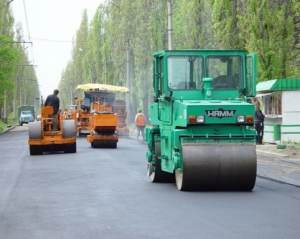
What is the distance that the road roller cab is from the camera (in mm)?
14703

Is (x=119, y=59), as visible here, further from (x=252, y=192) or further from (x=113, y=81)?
(x=252, y=192)

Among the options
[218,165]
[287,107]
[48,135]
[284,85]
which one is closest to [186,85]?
[218,165]

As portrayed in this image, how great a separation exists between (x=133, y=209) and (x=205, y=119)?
2864 mm

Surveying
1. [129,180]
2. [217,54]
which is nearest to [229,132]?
[217,54]

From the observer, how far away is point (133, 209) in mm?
12562

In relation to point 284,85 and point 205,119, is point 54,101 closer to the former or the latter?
point 284,85

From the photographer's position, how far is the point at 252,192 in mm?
14898

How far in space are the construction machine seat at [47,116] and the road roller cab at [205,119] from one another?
12236 millimetres

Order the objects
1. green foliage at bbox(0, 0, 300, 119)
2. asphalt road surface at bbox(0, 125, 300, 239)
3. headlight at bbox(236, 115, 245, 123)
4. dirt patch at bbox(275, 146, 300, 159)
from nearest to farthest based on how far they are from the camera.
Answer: asphalt road surface at bbox(0, 125, 300, 239) → headlight at bbox(236, 115, 245, 123) → dirt patch at bbox(275, 146, 300, 159) → green foliage at bbox(0, 0, 300, 119)

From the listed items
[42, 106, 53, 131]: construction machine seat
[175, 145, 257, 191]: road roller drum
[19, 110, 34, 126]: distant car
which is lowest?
[19, 110, 34, 126]: distant car

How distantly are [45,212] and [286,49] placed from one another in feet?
81.2

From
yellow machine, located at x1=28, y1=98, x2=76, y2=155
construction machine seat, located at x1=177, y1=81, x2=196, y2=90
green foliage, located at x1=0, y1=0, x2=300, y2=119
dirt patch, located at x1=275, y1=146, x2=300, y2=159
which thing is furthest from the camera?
green foliage, located at x1=0, y1=0, x2=300, y2=119

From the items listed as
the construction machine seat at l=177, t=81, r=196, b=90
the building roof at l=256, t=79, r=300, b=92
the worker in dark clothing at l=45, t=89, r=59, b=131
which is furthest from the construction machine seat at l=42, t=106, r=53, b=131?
the construction machine seat at l=177, t=81, r=196, b=90

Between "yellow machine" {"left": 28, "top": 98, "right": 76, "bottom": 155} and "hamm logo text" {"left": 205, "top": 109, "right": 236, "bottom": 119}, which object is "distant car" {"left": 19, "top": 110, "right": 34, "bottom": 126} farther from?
"hamm logo text" {"left": 205, "top": 109, "right": 236, "bottom": 119}
